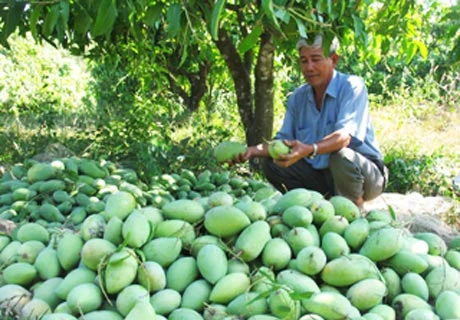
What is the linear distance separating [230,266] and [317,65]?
1756 mm

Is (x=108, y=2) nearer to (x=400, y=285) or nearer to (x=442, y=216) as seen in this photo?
(x=400, y=285)

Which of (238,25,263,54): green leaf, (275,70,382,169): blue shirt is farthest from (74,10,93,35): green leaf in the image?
(275,70,382,169): blue shirt

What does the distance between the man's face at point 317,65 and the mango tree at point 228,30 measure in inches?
4.8

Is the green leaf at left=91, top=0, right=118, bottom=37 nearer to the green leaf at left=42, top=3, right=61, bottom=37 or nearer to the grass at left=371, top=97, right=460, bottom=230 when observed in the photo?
the green leaf at left=42, top=3, right=61, bottom=37

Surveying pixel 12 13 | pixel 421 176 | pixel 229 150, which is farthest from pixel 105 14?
pixel 421 176

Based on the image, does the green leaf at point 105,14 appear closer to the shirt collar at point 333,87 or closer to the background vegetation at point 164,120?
the background vegetation at point 164,120

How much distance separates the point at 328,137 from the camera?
116 inches

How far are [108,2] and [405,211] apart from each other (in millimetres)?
2596

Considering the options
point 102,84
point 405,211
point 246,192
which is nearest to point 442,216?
point 405,211

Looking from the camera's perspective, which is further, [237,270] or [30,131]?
[30,131]

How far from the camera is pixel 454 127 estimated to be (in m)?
7.06

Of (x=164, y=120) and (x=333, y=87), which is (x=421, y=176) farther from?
(x=164, y=120)

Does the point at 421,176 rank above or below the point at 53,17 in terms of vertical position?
below

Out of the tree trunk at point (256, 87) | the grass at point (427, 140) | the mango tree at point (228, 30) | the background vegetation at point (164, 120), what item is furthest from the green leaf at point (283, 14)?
the grass at point (427, 140)
